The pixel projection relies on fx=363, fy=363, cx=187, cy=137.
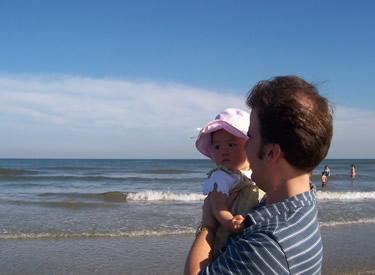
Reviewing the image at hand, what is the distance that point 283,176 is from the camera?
1.43m

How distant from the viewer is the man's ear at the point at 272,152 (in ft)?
4.50

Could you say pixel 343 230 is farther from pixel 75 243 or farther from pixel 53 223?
pixel 53 223

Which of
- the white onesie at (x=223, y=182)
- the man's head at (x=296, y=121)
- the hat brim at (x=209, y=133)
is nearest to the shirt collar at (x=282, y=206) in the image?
the man's head at (x=296, y=121)

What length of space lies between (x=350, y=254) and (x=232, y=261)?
261 inches

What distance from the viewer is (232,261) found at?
132 centimetres

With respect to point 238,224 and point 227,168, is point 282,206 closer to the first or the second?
point 238,224

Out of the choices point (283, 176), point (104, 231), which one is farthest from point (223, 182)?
point (104, 231)

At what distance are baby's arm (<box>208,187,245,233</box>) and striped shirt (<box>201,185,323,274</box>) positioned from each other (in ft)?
0.67

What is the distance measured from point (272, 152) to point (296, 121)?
0.16m

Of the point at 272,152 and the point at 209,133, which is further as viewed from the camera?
the point at 209,133

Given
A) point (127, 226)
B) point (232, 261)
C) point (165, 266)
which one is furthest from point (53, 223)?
point (232, 261)

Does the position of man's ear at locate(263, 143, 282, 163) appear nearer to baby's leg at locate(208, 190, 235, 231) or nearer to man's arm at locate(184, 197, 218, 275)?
baby's leg at locate(208, 190, 235, 231)

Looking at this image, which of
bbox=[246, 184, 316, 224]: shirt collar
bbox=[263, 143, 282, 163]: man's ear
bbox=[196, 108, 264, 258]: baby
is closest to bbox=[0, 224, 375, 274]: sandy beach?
bbox=[196, 108, 264, 258]: baby

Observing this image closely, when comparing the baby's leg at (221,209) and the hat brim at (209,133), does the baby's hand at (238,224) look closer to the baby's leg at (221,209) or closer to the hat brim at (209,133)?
the baby's leg at (221,209)
